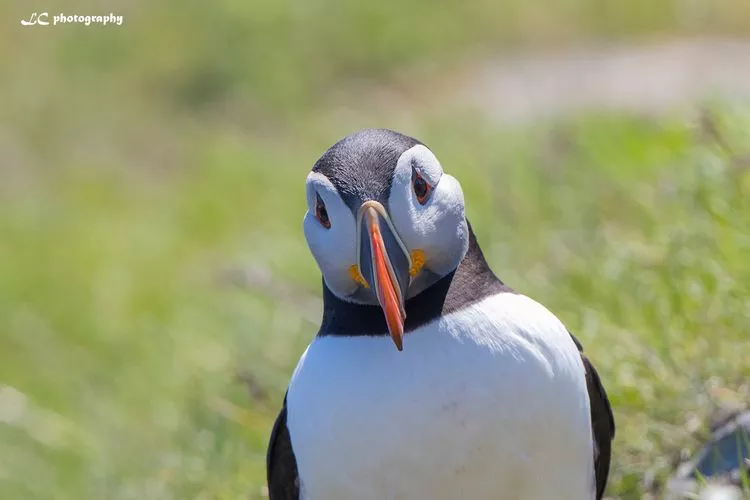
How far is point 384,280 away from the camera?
3.41m

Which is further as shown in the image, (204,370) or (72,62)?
(72,62)

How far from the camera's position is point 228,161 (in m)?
11.5

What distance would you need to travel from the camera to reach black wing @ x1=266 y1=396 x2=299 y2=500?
3961 millimetres

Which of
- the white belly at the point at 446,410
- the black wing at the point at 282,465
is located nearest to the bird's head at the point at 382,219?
the white belly at the point at 446,410

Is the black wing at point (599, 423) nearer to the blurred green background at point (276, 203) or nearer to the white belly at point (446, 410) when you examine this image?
the white belly at point (446, 410)

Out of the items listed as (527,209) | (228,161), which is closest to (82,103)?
(228,161)

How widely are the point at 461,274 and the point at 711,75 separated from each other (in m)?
5.81

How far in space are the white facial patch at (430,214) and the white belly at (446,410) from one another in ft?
0.50

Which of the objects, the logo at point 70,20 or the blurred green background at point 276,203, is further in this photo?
the logo at point 70,20

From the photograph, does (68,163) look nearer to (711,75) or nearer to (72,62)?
(72,62)

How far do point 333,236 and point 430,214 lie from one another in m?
0.25

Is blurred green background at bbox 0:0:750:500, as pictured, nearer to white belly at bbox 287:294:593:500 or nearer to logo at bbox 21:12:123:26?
logo at bbox 21:12:123:26

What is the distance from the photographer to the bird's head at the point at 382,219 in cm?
348

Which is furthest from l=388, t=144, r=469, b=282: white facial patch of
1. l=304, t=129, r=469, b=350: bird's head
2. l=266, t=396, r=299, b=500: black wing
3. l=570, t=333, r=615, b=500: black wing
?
l=266, t=396, r=299, b=500: black wing
